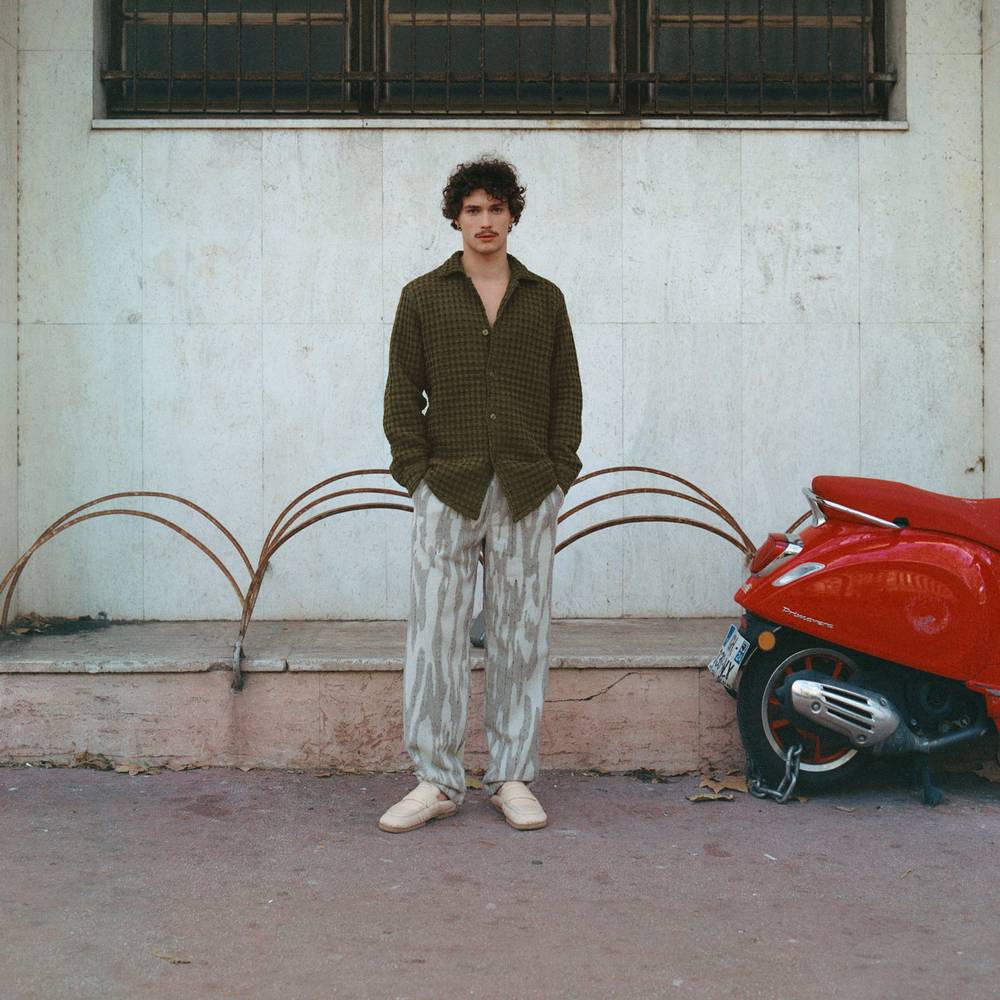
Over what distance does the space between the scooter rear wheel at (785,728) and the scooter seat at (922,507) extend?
51 centimetres

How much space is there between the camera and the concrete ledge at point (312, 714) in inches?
186

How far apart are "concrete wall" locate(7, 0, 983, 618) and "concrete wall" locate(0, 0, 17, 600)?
0.08 meters

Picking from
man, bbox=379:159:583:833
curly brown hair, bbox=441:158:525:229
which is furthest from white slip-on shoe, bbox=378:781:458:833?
curly brown hair, bbox=441:158:525:229

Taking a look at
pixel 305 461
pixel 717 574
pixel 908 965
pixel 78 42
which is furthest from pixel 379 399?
pixel 908 965

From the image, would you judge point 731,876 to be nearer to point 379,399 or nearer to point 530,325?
point 530,325

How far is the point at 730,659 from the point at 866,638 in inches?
19.2

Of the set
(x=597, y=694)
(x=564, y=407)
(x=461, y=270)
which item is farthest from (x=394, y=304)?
(x=597, y=694)

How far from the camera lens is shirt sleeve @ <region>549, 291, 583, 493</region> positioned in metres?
4.06

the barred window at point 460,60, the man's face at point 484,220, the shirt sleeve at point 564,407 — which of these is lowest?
the shirt sleeve at point 564,407

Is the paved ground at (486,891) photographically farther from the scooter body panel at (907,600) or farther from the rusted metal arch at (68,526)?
the rusted metal arch at (68,526)

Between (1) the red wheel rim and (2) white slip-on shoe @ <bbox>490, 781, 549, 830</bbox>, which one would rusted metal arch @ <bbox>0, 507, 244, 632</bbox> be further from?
(1) the red wheel rim

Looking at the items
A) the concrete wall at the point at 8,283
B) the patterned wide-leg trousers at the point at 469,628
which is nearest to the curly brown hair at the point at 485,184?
the patterned wide-leg trousers at the point at 469,628

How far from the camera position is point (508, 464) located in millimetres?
3918

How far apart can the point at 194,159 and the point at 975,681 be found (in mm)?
4185
